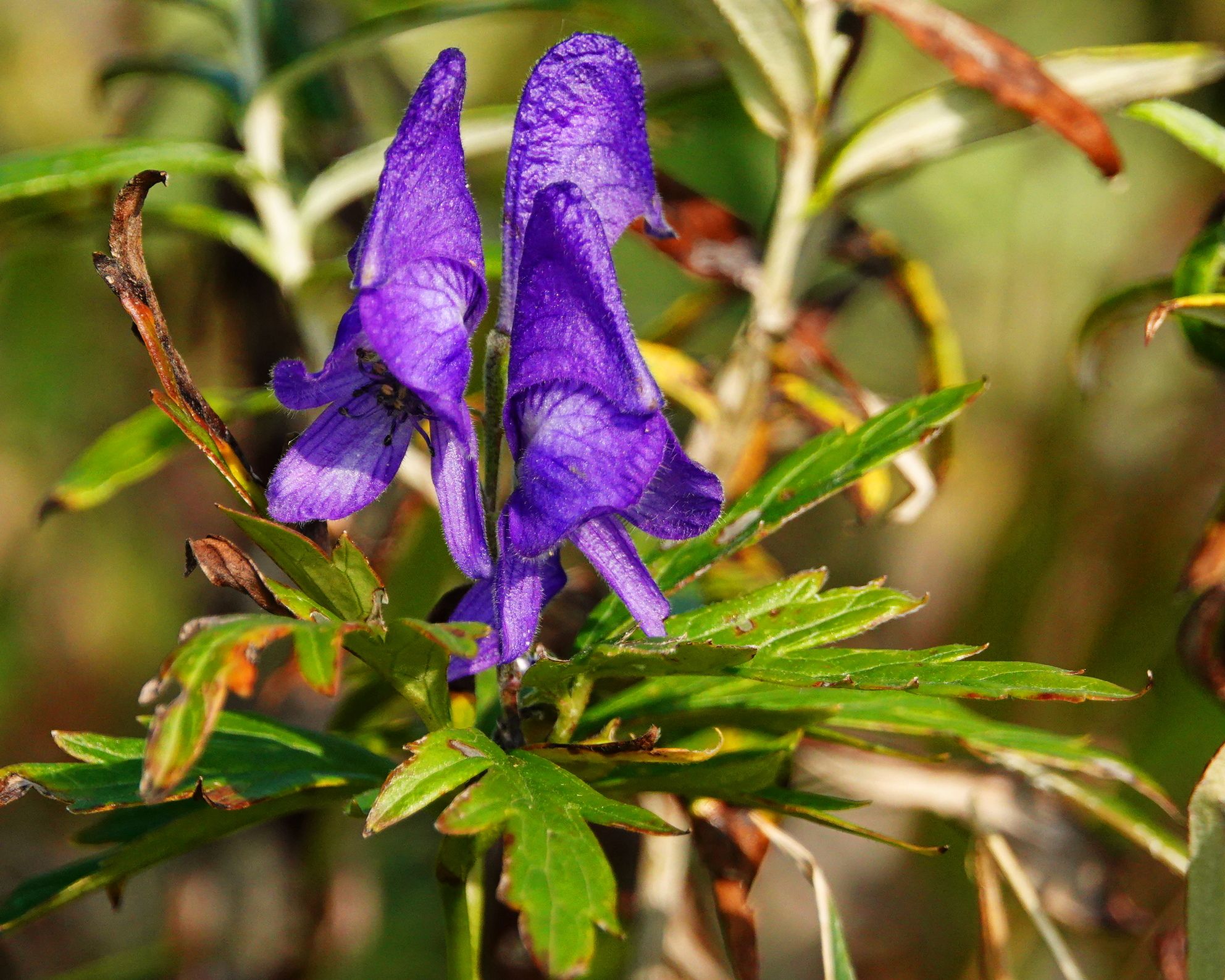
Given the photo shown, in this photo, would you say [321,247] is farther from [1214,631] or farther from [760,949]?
[760,949]

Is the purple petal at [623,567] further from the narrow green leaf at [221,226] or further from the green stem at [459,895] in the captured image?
the narrow green leaf at [221,226]

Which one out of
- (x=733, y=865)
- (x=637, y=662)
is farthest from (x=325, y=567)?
(x=733, y=865)

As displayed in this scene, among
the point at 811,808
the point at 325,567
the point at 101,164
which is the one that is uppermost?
the point at 101,164

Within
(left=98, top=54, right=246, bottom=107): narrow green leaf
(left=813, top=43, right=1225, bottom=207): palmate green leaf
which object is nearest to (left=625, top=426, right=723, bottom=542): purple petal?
(left=813, top=43, right=1225, bottom=207): palmate green leaf

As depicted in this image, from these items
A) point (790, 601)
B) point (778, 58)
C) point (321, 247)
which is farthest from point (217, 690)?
point (321, 247)

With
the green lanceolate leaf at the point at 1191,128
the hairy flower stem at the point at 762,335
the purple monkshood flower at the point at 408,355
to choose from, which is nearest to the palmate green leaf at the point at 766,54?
the hairy flower stem at the point at 762,335

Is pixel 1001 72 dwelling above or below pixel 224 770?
above

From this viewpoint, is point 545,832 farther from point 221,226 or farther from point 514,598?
point 221,226
